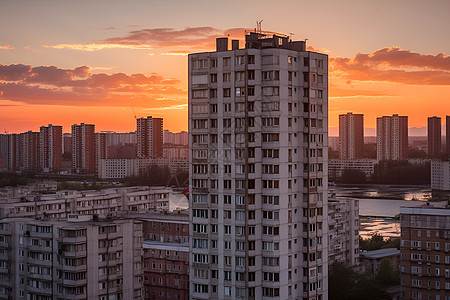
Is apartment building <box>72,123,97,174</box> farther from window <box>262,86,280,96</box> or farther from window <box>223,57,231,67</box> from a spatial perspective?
window <box>262,86,280,96</box>

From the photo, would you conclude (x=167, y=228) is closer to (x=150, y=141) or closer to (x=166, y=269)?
(x=166, y=269)

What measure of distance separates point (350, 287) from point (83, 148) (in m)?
42.4

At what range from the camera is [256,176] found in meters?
8.28

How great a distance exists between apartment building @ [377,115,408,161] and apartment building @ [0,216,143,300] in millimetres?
50071

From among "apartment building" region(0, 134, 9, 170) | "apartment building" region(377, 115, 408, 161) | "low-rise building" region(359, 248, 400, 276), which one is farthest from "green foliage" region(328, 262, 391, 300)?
"apartment building" region(377, 115, 408, 161)

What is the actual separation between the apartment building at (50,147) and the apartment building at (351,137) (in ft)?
86.4

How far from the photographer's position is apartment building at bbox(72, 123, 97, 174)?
51.9m

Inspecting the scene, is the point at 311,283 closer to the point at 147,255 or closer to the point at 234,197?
the point at 234,197

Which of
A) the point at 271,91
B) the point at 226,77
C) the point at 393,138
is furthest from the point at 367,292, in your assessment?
the point at 393,138

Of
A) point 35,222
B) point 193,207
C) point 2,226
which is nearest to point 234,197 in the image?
point 193,207

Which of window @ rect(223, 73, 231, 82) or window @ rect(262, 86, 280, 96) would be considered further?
window @ rect(223, 73, 231, 82)

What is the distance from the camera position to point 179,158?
170 feet

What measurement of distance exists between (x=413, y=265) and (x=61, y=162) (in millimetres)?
44778

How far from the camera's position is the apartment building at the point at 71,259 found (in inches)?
381
